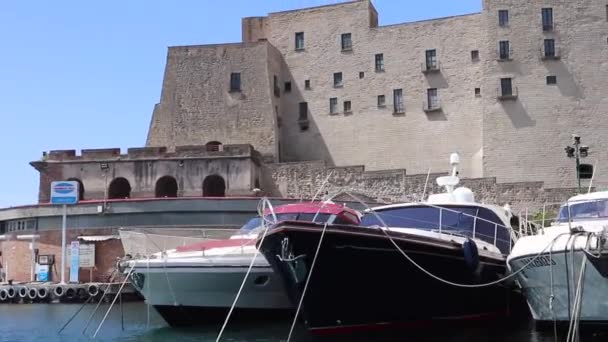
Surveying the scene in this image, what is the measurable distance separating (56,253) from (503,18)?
26359mm

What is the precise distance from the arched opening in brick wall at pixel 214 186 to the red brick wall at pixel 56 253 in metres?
9.78

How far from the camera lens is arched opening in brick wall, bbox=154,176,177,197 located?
4259cm

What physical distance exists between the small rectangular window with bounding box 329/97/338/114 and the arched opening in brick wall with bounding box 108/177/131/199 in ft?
42.6

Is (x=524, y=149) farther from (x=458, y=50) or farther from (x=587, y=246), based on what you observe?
(x=587, y=246)

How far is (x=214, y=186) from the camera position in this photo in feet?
146

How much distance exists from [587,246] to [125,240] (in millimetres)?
15232

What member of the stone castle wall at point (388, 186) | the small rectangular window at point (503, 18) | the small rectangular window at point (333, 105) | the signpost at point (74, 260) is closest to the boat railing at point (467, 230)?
the signpost at point (74, 260)

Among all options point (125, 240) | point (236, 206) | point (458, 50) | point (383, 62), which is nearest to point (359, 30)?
point (383, 62)

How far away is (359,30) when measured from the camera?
48.3 m

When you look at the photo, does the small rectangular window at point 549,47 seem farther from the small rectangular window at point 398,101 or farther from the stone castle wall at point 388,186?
the small rectangular window at point 398,101

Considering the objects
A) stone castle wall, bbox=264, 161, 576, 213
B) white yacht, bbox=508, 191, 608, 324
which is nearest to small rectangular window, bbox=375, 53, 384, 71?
stone castle wall, bbox=264, 161, 576, 213

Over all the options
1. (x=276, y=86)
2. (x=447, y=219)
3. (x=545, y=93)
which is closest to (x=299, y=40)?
(x=276, y=86)

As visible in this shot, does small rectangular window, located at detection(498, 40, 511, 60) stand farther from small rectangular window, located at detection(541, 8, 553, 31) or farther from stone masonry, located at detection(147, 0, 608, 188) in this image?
small rectangular window, located at detection(541, 8, 553, 31)

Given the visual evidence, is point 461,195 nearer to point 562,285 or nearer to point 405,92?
point 562,285
